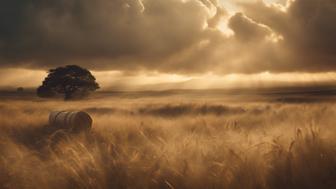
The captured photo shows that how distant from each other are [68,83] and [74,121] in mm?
27294

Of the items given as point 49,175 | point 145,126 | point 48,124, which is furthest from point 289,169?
point 48,124

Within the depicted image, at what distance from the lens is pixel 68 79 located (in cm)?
3725

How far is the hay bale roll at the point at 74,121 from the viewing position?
11312 millimetres

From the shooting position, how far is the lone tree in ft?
122

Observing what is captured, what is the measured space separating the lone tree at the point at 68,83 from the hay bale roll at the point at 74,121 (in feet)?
86.1

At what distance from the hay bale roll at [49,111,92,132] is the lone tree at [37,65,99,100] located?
86.1ft

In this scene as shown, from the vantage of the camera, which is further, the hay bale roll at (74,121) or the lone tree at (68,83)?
the lone tree at (68,83)

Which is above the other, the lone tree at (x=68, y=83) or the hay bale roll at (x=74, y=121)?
the lone tree at (x=68, y=83)

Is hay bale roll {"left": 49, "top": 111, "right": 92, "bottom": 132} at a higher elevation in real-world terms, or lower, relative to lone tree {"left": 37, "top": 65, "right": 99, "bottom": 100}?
lower

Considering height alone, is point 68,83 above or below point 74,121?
above

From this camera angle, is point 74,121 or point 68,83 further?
point 68,83

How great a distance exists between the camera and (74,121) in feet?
37.1

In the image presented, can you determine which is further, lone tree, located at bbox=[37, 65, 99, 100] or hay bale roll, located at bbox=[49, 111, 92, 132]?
lone tree, located at bbox=[37, 65, 99, 100]

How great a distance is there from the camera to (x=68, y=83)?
37438 millimetres
